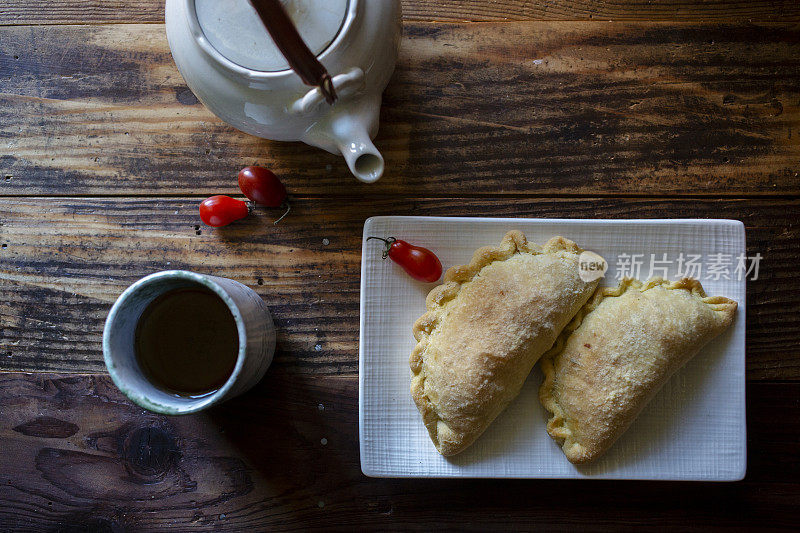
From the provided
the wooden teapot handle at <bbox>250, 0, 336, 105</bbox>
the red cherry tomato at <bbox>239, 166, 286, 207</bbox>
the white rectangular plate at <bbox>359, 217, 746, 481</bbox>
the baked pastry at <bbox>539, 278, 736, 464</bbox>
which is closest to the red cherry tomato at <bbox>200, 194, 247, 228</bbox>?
the red cherry tomato at <bbox>239, 166, 286, 207</bbox>

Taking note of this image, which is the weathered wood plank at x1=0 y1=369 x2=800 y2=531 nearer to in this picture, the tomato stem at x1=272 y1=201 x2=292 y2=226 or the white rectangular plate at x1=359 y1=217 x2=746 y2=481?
the white rectangular plate at x1=359 y1=217 x2=746 y2=481

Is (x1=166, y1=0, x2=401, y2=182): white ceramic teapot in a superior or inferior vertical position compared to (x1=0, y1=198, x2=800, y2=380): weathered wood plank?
superior

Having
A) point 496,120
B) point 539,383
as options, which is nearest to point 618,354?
point 539,383

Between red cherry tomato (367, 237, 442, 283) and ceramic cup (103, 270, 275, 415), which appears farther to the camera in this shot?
red cherry tomato (367, 237, 442, 283)

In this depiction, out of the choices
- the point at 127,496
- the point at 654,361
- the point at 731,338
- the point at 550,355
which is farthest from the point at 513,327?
the point at 127,496

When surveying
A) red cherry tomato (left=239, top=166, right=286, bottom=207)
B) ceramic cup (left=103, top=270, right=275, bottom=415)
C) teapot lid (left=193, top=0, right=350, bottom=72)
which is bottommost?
ceramic cup (left=103, top=270, right=275, bottom=415)

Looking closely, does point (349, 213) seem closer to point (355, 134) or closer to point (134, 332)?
point (355, 134)
